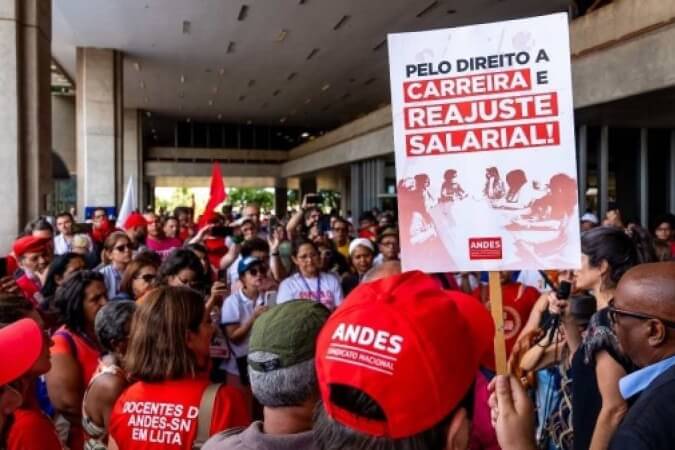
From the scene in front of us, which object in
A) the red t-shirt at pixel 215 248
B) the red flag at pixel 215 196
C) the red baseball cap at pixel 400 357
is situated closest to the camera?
the red baseball cap at pixel 400 357

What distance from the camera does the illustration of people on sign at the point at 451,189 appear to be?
2.48 metres

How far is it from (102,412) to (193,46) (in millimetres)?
20081

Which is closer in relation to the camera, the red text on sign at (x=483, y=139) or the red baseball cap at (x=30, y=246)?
the red text on sign at (x=483, y=139)

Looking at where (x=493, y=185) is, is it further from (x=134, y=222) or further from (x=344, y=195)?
(x=344, y=195)

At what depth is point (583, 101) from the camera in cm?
1217

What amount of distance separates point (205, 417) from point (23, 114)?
9019 mm

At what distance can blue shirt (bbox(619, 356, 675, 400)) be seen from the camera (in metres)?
2.00

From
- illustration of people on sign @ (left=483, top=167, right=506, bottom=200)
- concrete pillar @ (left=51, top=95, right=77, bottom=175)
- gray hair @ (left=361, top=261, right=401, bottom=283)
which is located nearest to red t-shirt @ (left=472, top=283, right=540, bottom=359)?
gray hair @ (left=361, top=261, right=401, bottom=283)

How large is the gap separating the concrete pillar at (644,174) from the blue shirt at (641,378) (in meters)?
16.3

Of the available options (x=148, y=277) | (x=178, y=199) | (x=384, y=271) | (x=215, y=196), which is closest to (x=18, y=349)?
(x=384, y=271)

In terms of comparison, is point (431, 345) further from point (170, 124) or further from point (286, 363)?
point (170, 124)

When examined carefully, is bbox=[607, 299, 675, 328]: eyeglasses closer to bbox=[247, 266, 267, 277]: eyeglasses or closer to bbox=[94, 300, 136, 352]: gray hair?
bbox=[94, 300, 136, 352]: gray hair

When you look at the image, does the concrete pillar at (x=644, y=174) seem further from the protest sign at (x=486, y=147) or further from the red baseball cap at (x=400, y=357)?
the red baseball cap at (x=400, y=357)

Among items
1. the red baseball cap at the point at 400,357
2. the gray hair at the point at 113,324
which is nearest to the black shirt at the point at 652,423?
the red baseball cap at the point at 400,357
